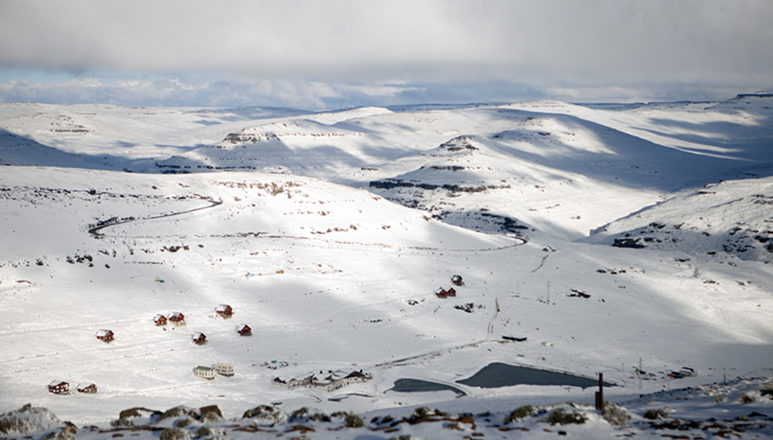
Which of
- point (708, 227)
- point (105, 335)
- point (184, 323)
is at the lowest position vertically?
point (184, 323)

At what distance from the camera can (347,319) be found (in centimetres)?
4244

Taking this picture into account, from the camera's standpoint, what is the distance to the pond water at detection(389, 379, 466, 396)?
1238 inches

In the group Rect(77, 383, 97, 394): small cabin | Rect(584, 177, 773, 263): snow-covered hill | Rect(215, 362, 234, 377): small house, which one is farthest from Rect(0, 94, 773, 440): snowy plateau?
Rect(584, 177, 773, 263): snow-covered hill

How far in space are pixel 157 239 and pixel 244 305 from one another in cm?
1711

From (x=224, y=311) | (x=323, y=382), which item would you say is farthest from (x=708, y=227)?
(x=224, y=311)

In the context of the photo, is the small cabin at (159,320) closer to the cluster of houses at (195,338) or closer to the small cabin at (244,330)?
the cluster of houses at (195,338)

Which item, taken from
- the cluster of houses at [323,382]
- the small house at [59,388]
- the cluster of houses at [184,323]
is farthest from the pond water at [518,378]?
the small house at [59,388]

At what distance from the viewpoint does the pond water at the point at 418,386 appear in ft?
103

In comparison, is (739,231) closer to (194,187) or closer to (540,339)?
(540,339)

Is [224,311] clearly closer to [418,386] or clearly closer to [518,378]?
[418,386]

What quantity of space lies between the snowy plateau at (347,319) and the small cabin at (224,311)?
16 centimetres

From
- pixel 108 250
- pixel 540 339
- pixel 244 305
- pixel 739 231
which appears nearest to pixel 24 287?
pixel 108 250

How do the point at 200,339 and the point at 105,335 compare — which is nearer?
the point at 105,335

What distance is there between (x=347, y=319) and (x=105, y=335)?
1724 cm
